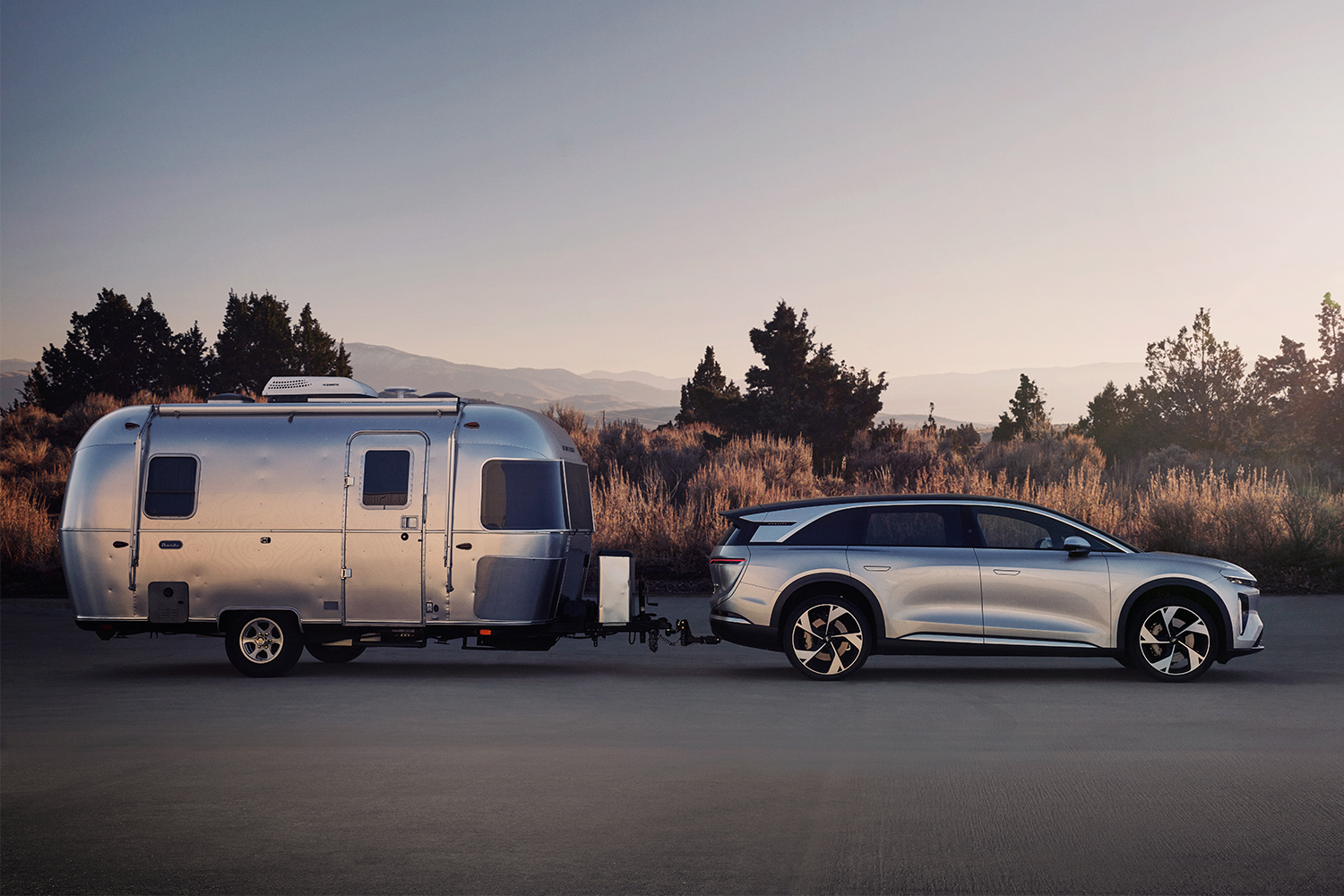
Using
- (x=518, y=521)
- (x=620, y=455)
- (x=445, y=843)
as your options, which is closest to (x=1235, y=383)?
(x=620, y=455)

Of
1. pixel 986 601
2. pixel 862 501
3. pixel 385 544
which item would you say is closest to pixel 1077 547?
pixel 986 601

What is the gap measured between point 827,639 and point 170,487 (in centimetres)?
690

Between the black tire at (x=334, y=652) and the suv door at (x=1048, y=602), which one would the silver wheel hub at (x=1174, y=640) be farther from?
the black tire at (x=334, y=652)

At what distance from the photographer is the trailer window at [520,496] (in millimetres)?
12422

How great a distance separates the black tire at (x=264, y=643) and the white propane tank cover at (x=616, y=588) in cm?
313

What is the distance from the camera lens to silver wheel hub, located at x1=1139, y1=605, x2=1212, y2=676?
1173cm

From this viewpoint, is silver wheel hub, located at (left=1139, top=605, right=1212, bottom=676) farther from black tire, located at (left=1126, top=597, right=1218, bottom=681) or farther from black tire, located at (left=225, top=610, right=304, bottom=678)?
black tire, located at (left=225, top=610, right=304, bottom=678)

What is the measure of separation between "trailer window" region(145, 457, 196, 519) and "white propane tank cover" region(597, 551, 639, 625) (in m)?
4.28

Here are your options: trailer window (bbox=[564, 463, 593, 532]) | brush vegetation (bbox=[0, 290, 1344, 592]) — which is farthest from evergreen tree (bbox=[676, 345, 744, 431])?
trailer window (bbox=[564, 463, 593, 532])

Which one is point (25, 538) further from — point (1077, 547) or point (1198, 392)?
point (1198, 392)

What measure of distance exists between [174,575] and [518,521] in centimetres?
360

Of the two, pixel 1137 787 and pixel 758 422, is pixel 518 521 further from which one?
pixel 758 422

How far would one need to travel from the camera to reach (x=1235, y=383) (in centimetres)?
5950

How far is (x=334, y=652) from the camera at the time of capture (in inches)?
556
